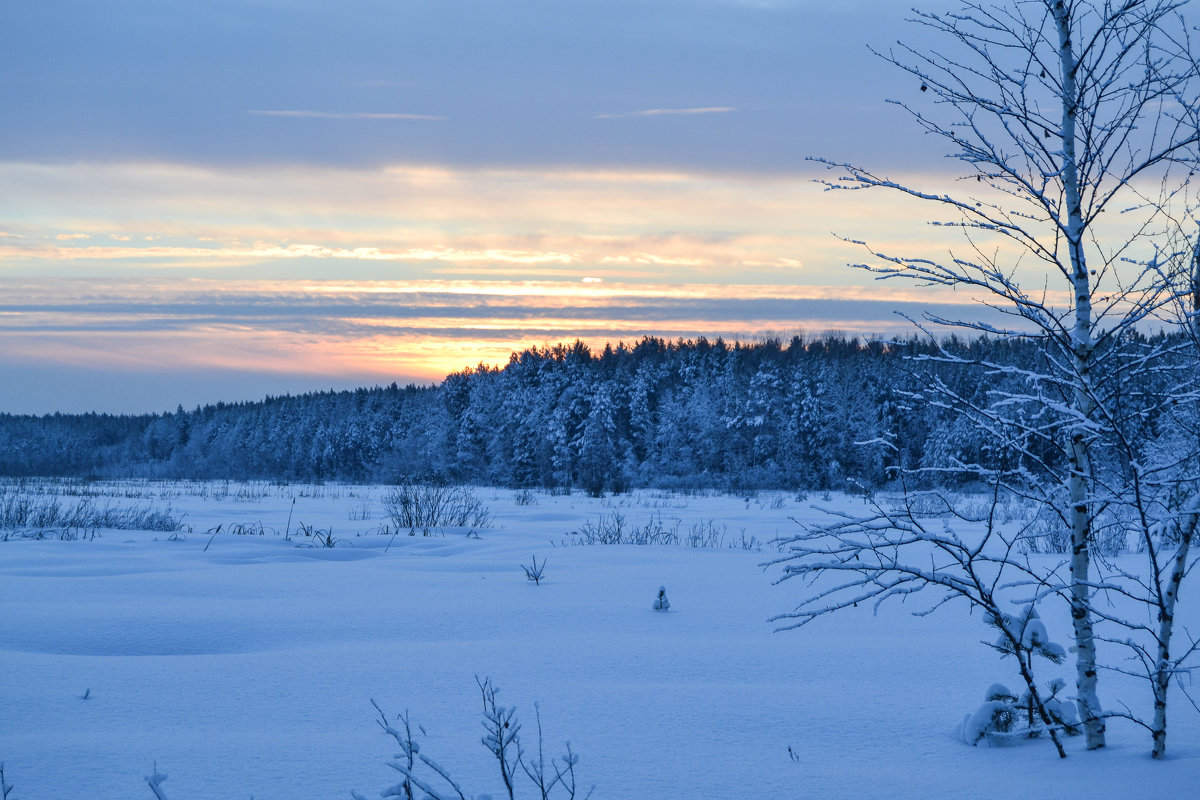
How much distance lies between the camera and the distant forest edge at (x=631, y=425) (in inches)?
2099

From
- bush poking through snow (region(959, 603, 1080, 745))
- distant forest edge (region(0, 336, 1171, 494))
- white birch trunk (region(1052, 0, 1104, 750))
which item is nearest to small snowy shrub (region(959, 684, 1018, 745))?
bush poking through snow (region(959, 603, 1080, 745))

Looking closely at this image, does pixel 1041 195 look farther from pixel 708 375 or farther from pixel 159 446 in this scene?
pixel 159 446

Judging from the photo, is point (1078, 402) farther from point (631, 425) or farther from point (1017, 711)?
A: point (631, 425)

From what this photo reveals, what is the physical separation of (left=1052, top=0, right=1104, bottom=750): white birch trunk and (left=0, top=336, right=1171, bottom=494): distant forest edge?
27871 millimetres

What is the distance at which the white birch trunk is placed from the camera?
3301 millimetres

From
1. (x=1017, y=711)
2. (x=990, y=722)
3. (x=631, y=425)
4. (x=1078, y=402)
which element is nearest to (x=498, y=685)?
(x=990, y=722)

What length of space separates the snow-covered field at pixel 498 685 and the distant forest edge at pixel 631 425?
24.2m

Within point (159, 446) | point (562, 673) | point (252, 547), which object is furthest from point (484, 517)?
point (159, 446)

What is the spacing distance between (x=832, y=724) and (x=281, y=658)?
322 cm

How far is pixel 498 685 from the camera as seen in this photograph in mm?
4512

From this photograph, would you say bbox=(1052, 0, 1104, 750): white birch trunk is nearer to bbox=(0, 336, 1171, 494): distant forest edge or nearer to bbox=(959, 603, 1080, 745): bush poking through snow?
bbox=(959, 603, 1080, 745): bush poking through snow

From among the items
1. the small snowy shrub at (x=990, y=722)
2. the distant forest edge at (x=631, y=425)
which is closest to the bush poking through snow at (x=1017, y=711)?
the small snowy shrub at (x=990, y=722)

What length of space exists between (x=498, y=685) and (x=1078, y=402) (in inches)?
123

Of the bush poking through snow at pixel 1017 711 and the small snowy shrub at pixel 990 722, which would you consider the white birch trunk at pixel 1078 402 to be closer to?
the bush poking through snow at pixel 1017 711
